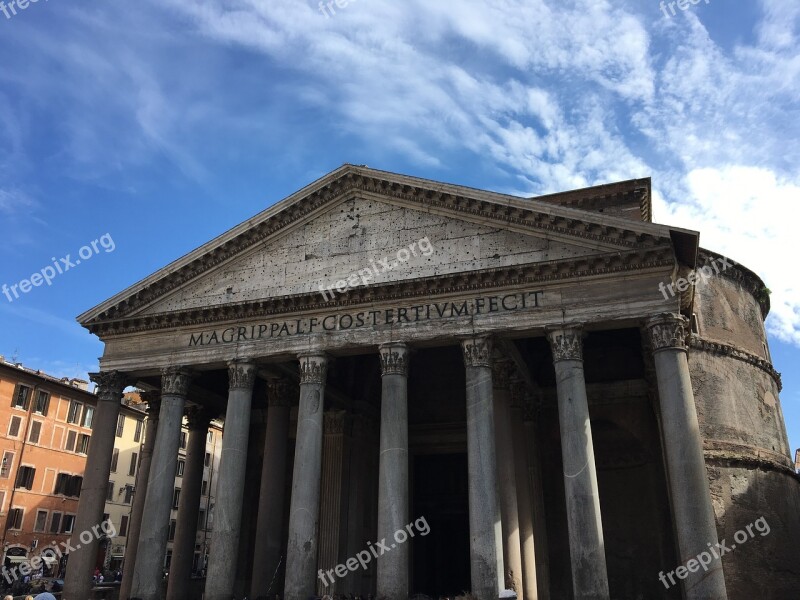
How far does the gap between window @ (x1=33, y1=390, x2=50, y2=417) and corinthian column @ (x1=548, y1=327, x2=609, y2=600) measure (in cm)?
2470

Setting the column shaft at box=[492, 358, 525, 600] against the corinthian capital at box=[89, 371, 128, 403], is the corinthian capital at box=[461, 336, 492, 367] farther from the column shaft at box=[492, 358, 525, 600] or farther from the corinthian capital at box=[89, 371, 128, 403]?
the corinthian capital at box=[89, 371, 128, 403]

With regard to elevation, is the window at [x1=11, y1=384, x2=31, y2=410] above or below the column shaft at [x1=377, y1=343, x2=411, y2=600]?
above

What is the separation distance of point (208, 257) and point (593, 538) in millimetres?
11071

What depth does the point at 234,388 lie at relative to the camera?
1554 cm

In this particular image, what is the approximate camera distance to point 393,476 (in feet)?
43.7

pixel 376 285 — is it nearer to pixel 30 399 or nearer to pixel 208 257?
pixel 208 257

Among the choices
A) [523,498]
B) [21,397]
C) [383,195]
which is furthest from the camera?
[21,397]

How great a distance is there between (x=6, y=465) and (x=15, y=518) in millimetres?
2187

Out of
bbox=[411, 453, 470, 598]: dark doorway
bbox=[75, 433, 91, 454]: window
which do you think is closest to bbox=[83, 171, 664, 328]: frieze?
bbox=[411, 453, 470, 598]: dark doorway

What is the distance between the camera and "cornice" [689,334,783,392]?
19406mm

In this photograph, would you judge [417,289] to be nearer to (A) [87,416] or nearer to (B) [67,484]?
(B) [67,484]
